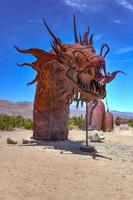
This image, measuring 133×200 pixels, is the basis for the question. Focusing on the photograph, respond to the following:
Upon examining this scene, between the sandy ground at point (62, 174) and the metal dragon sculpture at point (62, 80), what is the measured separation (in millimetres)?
1142

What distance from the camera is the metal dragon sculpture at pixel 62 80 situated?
28.5ft

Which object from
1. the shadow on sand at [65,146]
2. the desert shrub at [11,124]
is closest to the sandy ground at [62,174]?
the shadow on sand at [65,146]

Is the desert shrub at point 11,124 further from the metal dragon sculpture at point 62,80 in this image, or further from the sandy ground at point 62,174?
the sandy ground at point 62,174

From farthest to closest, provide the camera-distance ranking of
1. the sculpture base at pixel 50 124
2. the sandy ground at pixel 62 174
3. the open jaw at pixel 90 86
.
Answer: the sculpture base at pixel 50 124
the open jaw at pixel 90 86
the sandy ground at pixel 62 174

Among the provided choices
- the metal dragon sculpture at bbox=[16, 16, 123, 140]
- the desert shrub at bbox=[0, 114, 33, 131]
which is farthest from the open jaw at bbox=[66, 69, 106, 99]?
the desert shrub at bbox=[0, 114, 33, 131]

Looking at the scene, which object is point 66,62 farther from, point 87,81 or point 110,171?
point 110,171

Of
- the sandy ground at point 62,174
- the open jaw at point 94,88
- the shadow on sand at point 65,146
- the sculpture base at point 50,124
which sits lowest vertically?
the sandy ground at point 62,174

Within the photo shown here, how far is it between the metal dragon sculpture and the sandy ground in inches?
45.0

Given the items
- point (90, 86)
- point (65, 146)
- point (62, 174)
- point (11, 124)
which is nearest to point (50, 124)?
point (65, 146)

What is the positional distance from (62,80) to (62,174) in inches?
123

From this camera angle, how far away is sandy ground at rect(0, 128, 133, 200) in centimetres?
567

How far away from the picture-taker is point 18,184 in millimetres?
5809

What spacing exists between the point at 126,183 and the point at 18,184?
1772 mm

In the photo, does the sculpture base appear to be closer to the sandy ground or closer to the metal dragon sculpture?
the metal dragon sculpture
